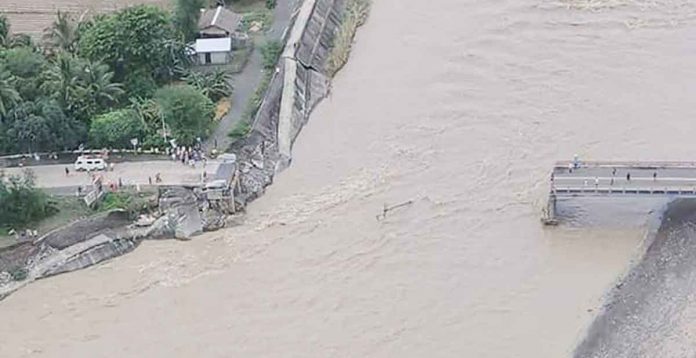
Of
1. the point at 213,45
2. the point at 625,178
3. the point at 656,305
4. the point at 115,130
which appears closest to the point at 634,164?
the point at 625,178

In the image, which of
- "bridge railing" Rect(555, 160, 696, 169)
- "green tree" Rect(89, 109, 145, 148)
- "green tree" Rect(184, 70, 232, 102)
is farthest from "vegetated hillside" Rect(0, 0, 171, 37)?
"bridge railing" Rect(555, 160, 696, 169)

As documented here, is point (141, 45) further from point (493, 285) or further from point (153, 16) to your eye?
point (493, 285)

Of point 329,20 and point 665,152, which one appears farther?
point 329,20

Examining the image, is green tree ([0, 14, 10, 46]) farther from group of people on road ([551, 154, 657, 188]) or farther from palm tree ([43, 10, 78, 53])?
group of people on road ([551, 154, 657, 188])

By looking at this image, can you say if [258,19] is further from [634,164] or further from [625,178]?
[625,178]

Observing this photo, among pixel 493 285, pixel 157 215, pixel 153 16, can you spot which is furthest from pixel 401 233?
pixel 153 16

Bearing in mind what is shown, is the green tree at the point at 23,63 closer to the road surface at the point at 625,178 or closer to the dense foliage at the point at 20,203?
the dense foliage at the point at 20,203
